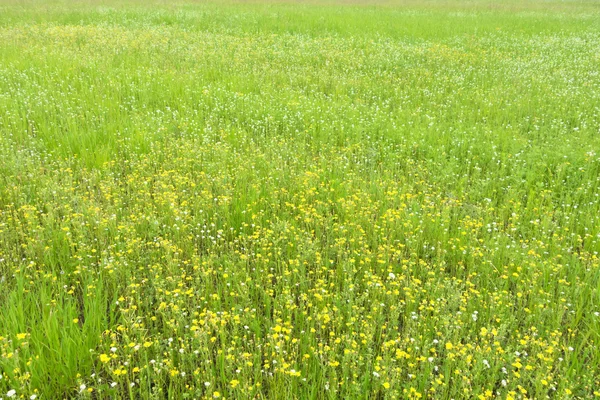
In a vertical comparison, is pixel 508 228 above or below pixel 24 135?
below

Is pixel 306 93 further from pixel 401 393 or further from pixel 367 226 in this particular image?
pixel 401 393

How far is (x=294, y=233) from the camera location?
510cm

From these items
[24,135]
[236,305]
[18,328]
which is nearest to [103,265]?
[18,328]

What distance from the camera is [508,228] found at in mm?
5535

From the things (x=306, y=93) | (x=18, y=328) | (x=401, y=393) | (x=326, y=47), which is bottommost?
(x=401, y=393)

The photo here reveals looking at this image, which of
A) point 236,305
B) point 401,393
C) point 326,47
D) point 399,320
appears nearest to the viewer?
point 401,393

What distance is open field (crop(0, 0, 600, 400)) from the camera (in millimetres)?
3518

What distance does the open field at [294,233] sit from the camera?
11.5 ft

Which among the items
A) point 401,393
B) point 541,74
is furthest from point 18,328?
point 541,74

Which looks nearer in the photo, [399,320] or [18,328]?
[18,328]

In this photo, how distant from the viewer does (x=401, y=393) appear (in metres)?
3.47

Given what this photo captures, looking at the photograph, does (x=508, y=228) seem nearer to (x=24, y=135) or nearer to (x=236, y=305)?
(x=236, y=305)

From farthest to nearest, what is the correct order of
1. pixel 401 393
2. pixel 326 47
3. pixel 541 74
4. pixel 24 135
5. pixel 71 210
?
1. pixel 326 47
2. pixel 541 74
3. pixel 24 135
4. pixel 71 210
5. pixel 401 393

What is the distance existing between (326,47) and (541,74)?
7002mm
